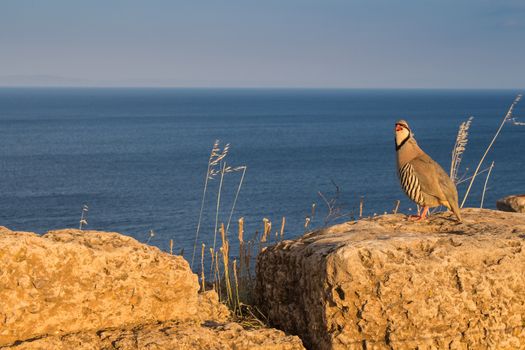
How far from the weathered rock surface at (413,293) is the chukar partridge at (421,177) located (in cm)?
144

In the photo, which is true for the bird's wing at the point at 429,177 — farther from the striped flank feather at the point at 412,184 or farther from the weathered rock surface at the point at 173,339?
the weathered rock surface at the point at 173,339

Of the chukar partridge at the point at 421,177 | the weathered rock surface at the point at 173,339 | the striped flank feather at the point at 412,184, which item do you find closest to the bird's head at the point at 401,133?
the chukar partridge at the point at 421,177

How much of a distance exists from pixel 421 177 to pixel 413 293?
235cm

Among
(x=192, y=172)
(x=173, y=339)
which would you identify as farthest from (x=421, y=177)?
(x=192, y=172)

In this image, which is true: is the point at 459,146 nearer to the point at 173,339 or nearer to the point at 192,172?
the point at 173,339

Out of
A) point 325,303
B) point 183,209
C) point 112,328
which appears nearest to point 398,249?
point 325,303

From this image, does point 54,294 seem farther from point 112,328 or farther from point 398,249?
point 398,249

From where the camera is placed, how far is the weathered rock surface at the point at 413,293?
17.5 feet

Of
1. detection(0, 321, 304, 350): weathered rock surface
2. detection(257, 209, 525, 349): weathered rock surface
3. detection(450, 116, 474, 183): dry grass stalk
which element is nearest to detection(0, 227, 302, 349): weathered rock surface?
detection(0, 321, 304, 350): weathered rock surface

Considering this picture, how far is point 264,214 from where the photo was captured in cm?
6450

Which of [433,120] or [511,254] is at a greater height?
[511,254]

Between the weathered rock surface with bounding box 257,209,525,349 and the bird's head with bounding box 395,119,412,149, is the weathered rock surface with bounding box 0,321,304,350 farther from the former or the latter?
the bird's head with bounding box 395,119,412,149

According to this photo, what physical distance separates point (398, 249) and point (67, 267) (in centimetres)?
247

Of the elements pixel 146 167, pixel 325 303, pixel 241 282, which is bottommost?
pixel 146 167
